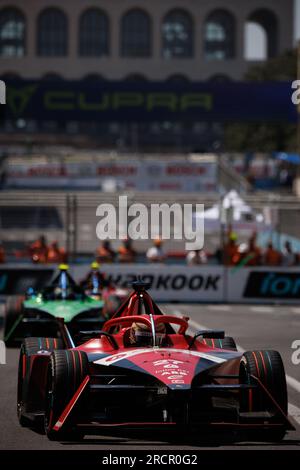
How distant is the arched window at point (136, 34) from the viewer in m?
123

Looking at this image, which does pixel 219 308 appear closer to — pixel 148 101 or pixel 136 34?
pixel 148 101

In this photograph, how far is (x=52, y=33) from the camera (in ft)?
399

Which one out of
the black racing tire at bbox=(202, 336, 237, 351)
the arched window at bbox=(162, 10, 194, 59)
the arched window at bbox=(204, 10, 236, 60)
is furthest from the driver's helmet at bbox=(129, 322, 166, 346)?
the arched window at bbox=(204, 10, 236, 60)

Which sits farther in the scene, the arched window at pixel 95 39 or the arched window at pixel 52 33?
the arched window at pixel 95 39

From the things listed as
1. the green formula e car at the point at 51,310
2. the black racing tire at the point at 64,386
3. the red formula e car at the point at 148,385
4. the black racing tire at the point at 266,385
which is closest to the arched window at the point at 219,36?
the green formula e car at the point at 51,310

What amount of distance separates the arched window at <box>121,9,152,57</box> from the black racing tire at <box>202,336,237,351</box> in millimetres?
113880

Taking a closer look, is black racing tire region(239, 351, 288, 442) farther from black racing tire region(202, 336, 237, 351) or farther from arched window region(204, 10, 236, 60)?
arched window region(204, 10, 236, 60)

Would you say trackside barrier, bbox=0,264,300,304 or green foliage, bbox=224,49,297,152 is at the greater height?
green foliage, bbox=224,49,297,152

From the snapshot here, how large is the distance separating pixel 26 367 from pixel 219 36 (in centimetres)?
11781

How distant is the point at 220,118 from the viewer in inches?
1638

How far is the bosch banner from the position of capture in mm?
40281

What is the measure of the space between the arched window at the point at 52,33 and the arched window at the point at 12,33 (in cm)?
184

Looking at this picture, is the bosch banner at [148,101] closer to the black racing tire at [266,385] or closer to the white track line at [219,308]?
the white track line at [219,308]
